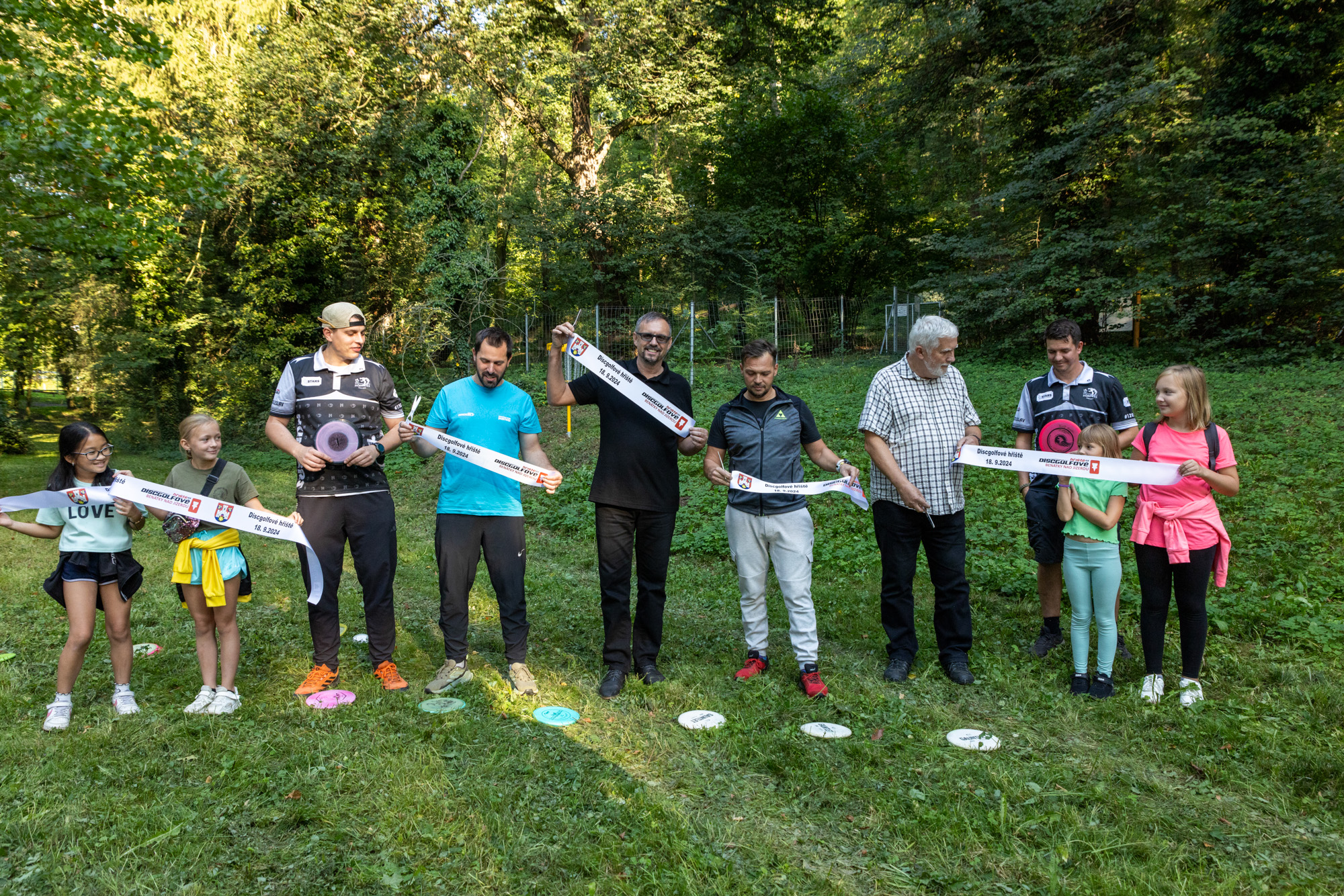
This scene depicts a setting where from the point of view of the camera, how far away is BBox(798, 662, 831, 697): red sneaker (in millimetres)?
4766

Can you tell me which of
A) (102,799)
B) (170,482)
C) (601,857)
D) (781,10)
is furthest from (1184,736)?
(781,10)

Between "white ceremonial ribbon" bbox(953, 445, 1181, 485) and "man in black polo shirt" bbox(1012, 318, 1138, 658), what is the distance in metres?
0.36

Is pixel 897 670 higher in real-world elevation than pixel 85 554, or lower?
lower

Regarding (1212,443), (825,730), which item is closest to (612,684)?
(825,730)

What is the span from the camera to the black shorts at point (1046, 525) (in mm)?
5375

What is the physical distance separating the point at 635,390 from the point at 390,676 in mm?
2379

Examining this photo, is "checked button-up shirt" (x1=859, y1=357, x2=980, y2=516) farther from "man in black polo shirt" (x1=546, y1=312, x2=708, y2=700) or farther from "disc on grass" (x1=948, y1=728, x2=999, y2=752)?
"disc on grass" (x1=948, y1=728, x2=999, y2=752)

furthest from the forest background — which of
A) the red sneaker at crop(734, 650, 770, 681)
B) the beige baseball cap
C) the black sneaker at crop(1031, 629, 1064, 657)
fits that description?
the black sneaker at crop(1031, 629, 1064, 657)

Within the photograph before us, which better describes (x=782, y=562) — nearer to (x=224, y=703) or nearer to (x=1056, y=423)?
(x=1056, y=423)

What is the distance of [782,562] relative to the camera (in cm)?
494

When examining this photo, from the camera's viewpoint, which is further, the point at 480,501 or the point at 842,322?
the point at 842,322

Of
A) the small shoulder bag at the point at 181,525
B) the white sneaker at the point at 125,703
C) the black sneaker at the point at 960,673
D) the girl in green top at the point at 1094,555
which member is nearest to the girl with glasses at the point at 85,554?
the white sneaker at the point at 125,703

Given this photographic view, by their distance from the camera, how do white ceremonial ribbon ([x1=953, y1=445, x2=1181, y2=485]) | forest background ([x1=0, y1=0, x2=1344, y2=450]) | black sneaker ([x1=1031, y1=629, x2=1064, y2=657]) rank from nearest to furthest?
white ceremonial ribbon ([x1=953, y1=445, x2=1181, y2=485]), black sneaker ([x1=1031, y1=629, x2=1064, y2=657]), forest background ([x1=0, y1=0, x2=1344, y2=450])

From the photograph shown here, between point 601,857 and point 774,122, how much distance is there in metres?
25.8
